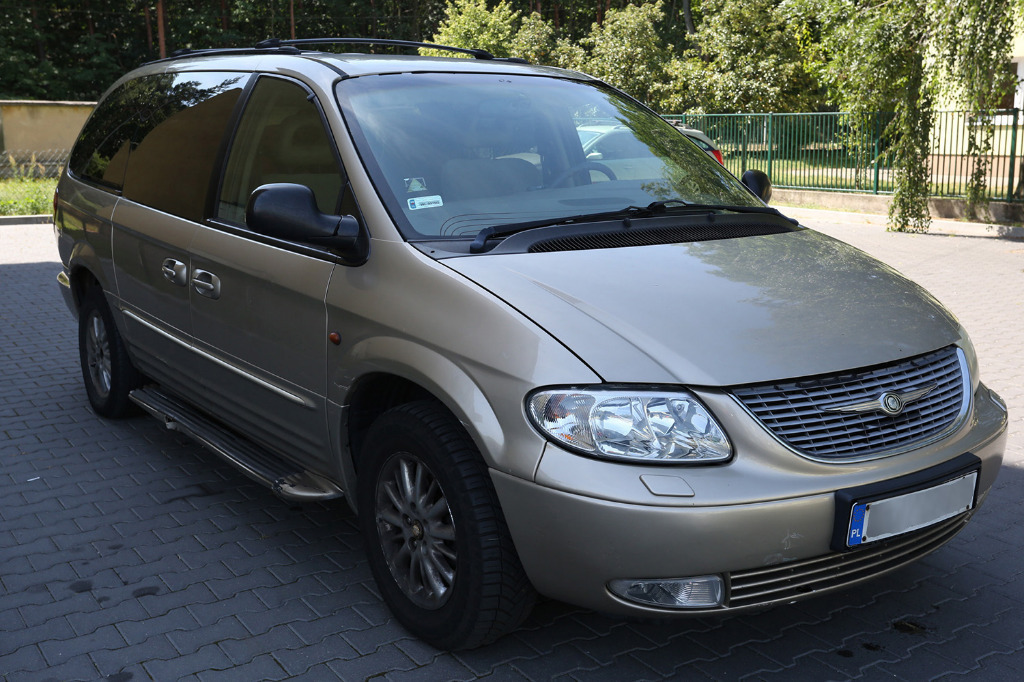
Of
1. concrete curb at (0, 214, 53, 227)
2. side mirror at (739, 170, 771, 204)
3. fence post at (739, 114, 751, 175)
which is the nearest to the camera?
side mirror at (739, 170, 771, 204)

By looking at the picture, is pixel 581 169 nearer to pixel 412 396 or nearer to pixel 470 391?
Result: pixel 412 396

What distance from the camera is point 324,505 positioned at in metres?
4.48

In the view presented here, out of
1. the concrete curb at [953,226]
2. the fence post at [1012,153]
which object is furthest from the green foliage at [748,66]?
the fence post at [1012,153]

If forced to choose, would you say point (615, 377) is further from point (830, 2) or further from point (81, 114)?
point (81, 114)

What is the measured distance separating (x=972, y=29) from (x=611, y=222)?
1114 centimetres

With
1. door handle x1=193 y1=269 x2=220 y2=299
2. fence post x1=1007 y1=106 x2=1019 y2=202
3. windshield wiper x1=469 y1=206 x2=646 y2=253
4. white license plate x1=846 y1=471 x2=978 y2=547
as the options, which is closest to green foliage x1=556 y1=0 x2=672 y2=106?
fence post x1=1007 y1=106 x2=1019 y2=202

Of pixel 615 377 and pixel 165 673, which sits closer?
pixel 615 377

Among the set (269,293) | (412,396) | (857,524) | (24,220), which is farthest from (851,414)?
(24,220)

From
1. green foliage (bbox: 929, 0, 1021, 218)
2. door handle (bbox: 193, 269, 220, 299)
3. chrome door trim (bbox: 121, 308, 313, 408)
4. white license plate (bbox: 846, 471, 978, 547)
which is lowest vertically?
white license plate (bbox: 846, 471, 978, 547)

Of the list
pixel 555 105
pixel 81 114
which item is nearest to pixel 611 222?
pixel 555 105

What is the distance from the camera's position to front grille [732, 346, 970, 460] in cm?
268

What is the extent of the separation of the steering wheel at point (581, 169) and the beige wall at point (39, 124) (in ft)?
73.3

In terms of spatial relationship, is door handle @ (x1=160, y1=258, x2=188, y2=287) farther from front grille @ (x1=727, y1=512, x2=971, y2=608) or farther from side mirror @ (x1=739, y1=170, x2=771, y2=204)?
front grille @ (x1=727, y1=512, x2=971, y2=608)

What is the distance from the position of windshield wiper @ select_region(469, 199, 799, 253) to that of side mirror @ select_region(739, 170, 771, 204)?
0.46m
